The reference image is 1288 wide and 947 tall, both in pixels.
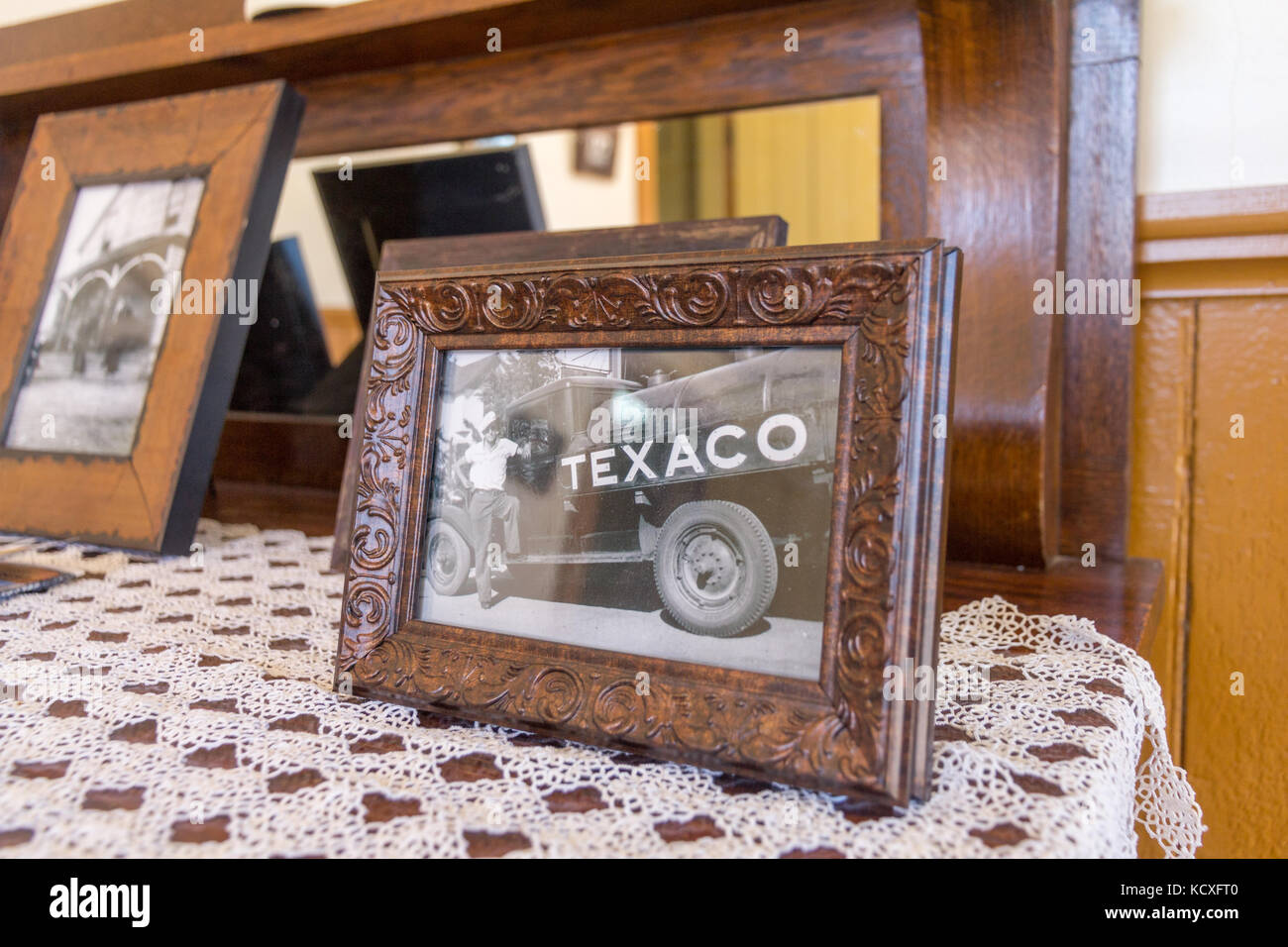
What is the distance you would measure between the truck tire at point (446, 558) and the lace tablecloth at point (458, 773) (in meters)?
0.08

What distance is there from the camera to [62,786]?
1.36 ft

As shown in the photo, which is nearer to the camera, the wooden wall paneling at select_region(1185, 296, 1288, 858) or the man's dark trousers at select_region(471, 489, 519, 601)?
the man's dark trousers at select_region(471, 489, 519, 601)

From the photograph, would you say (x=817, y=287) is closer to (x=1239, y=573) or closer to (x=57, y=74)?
(x=1239, y=573)

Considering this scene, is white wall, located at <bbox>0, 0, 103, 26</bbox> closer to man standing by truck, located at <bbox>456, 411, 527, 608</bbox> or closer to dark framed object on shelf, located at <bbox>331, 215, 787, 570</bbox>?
dark framed object on shelf, located at <bbox>331, 215, 787, 570</bbox>

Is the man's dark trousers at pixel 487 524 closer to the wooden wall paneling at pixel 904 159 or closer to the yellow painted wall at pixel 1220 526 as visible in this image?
the wooden wall paneling at pixel 904 159

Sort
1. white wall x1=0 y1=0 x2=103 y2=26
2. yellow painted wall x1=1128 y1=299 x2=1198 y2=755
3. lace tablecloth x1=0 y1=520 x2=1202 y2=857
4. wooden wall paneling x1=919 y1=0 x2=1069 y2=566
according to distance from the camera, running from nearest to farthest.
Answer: lace tablecloth x1=0 y1=520 x2=1202 y2=857 → wooden wall paneling x1=919 y1=0 x2=1069 y2=566 → yellow painted wall x1=1128 y1=299 x2=1198 y2=755 → white wall x1=0 y1=0 x2=103 y2=26

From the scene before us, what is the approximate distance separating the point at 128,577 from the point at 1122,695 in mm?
841

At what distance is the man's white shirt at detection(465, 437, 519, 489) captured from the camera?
528mm

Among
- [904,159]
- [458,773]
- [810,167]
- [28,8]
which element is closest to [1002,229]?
[904,159]

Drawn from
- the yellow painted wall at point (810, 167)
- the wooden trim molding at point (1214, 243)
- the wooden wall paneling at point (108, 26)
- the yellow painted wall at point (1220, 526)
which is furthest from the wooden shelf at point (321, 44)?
the yellow painted wall at point (810, 167)

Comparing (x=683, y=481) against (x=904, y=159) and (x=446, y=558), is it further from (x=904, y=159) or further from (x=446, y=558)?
(x=904, y=159)

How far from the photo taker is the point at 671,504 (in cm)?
48

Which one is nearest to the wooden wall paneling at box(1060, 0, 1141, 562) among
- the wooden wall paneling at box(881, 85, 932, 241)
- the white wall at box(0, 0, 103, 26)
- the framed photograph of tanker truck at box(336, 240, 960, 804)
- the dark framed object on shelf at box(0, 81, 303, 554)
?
the wooden wall paneling at box(881, 85, 932, 241)
